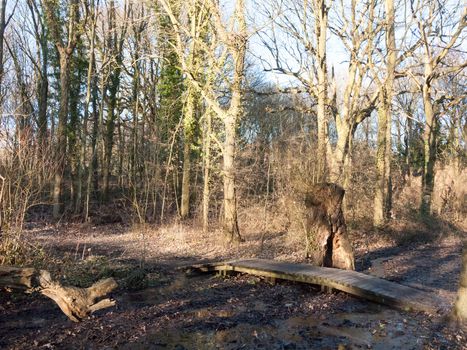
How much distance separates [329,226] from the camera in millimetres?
9805

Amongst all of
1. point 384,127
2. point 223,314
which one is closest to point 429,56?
point 384,127

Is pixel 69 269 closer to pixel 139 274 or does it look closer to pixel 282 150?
pixel 139 274

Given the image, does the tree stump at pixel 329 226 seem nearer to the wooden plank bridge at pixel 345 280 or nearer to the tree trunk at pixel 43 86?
the wooden plank bridge at pixel 345 280

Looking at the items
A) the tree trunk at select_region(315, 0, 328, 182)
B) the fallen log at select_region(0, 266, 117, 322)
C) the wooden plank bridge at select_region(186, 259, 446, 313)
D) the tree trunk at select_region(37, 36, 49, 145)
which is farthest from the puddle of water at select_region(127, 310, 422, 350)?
the tree trunk at select_region(37, 36, 49, 145)

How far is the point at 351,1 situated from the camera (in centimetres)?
1609

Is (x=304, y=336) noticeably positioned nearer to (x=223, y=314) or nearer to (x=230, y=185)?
(x=223, y=314)

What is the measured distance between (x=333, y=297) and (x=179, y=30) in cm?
1091

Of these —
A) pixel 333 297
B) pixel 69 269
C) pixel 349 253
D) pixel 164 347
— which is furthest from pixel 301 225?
pixel 164 347

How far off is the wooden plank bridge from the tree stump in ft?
1.84

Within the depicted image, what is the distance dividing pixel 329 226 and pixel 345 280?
1.71 m

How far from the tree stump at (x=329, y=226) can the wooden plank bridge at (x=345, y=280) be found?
0.56 metres

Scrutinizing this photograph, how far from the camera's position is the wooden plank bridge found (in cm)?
717

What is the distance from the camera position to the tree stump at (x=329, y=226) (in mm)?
9820

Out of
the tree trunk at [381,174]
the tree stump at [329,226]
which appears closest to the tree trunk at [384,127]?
the tree trunk at [381,174]
